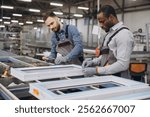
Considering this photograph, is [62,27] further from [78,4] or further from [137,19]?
[78,4]

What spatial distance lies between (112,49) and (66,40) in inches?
34.6

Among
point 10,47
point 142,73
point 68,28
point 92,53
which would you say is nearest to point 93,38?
point 10,47

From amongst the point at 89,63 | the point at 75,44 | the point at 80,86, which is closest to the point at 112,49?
the point at 89,63

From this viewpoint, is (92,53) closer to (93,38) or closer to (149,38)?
(149,38)

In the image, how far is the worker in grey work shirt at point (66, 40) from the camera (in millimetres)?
2466

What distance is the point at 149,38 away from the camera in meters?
5.37

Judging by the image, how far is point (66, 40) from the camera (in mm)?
2605

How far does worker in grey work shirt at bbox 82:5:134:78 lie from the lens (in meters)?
1.69

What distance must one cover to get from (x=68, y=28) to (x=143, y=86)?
1.50m

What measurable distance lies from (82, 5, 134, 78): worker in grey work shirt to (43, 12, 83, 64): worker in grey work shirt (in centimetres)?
52

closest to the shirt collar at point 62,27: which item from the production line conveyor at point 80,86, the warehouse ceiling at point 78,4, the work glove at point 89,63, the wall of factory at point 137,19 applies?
the work glove at point 89,63

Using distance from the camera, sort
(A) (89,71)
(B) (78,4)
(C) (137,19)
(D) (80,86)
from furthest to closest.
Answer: (B) (78,4)
(C) (137,19)
(A) (89,71)
(D) (80,86)

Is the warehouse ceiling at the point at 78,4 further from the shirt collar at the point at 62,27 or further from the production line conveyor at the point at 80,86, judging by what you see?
the production line conveyor at the point at 80,86

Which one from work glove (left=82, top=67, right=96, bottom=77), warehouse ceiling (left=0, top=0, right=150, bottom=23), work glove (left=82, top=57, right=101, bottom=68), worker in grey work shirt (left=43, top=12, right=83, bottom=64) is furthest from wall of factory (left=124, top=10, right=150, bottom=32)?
work glove (left=82, top=67, right=96, bottom=77)
